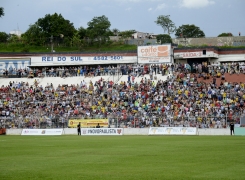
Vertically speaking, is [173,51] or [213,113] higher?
[173,51]

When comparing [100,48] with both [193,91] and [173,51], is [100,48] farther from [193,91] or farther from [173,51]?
[193,91]

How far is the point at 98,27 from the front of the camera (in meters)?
115

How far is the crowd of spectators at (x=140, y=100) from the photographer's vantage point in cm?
4747

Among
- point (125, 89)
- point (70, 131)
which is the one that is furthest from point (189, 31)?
point (70, 131)

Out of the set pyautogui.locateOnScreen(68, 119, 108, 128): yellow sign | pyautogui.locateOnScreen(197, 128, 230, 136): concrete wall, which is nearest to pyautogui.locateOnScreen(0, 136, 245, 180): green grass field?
pyautogui.locateOnScreen(197, 128, 230, 136): concrete wall

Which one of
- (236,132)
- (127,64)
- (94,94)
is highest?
(127,64)

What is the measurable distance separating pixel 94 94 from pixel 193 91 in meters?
12.2

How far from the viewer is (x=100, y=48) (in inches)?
3551

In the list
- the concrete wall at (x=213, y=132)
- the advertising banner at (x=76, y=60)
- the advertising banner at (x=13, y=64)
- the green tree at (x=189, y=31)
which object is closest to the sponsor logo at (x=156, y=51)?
the advertising banner at (x=76, y=60)

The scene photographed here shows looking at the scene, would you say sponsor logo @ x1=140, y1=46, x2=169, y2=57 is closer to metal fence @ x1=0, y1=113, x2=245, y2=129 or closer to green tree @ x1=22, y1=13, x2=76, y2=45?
metal fence @ x1=0, y1=113, x2=245, y2=129

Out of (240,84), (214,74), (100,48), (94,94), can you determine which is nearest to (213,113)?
(240,84)

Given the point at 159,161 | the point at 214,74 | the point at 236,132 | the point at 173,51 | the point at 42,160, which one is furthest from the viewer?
the point at 173,51

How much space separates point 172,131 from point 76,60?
27898mm

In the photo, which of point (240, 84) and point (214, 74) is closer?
point (240, 84)
